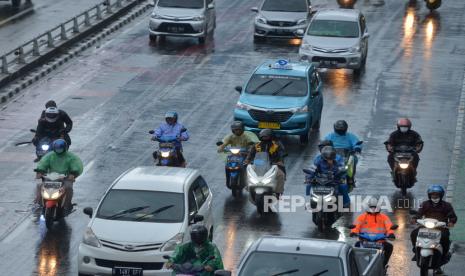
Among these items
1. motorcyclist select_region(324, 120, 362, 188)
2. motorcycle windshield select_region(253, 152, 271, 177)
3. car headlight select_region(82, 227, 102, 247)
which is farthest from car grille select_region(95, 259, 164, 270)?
motorcyclist select_region(324, 120, 362, 188)

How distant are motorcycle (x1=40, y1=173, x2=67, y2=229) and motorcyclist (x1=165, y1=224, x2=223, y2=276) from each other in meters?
6.53

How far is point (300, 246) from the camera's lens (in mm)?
18172

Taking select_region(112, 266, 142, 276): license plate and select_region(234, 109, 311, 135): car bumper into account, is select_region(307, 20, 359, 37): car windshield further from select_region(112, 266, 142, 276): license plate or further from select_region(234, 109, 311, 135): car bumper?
select_region(112, 266, 142, 276): license plate

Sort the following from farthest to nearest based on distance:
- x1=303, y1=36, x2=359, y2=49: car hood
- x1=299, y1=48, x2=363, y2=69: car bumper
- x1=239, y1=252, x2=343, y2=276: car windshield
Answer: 1. x1=303, y1=36, x2=359, y2=49: car hood
2. x1=299, y1=48, x2=363, y2=69: car bumper
3. x1=239, y1=252, x2=343, y2=276: car windshield

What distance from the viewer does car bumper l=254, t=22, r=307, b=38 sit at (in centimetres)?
4709

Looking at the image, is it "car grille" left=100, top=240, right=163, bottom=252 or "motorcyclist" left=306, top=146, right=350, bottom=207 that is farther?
"motorcyclist" left=306, top=146, right=350, bottom=207

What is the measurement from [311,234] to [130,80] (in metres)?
16.3

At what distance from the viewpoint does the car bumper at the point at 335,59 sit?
137 feet

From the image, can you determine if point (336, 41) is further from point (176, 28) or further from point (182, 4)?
point (182, 4)

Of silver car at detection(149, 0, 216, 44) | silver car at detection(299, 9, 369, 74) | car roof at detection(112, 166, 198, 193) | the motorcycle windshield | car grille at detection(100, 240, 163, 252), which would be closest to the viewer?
car grille at detection(100, 240, 163, 252)

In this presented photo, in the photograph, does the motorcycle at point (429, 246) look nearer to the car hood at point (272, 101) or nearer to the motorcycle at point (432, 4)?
the car hood at point (272, 101)

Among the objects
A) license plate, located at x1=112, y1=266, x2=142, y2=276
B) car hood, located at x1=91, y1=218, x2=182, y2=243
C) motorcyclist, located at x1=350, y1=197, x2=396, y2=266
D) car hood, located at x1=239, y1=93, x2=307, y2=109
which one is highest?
motorcyclist, located at x1=350, y1=197, x2=396, y2=266

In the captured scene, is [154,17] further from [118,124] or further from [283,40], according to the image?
[118,124]

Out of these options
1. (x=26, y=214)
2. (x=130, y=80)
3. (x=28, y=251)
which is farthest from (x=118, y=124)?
(x=28, y=251)
